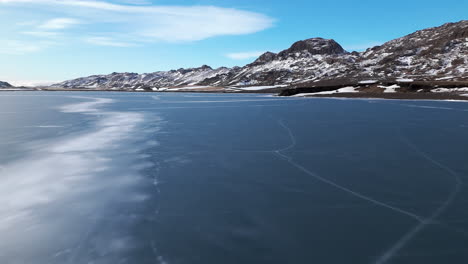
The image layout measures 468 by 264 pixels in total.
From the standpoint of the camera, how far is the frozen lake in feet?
29.0

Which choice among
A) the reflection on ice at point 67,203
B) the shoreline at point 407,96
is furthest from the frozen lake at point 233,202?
the shoreline at point 407,96

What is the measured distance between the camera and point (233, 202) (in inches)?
491

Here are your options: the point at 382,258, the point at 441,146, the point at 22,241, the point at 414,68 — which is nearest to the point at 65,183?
the point at 22,241

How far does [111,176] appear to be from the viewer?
51.9 ft

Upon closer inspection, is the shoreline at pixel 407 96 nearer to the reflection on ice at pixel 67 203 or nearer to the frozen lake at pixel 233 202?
the frozen lake at pixel 233 202

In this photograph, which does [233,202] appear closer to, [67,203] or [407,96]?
[67,203]

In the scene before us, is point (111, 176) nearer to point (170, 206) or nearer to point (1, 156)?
point (170, 206)

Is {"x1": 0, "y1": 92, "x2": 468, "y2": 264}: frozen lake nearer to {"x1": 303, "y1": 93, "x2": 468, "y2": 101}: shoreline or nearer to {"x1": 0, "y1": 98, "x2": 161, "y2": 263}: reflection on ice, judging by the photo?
{"x1": 0, "y1": 98, "x2": 161, "y2": 263}: reflection on ice

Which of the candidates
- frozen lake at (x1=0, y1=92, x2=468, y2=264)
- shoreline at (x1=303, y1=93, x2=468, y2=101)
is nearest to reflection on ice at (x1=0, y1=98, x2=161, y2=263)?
frozen lake at (x1=0, y1=92, x2=468, y2=264)

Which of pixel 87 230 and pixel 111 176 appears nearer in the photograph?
pixel 87 230

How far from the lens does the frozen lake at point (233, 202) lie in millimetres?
8844

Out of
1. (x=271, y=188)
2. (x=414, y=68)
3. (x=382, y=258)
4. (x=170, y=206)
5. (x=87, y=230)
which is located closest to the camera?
(x=382, y=258)

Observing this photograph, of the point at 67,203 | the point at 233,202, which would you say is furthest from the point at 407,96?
the point at 67,203

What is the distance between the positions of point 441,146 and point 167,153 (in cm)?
1844
